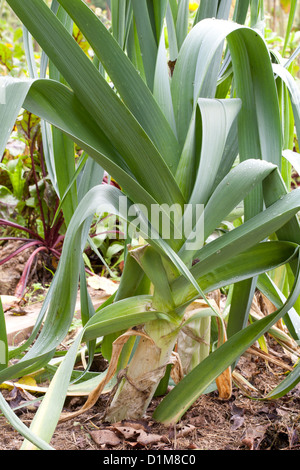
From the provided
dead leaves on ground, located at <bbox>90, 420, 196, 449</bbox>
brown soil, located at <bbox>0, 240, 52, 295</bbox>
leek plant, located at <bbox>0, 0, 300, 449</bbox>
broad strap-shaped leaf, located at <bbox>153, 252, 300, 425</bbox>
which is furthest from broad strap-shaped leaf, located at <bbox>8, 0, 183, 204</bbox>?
brown soil, located at <bbox>0, 240, 52, 295</bbox>

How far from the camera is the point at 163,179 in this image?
73 centimetres

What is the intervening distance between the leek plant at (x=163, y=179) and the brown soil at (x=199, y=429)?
4 centimetres

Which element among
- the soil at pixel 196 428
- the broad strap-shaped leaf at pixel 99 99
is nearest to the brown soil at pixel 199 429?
the soil at pixel 196 428

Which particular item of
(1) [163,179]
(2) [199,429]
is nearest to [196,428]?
(2) [199,429]

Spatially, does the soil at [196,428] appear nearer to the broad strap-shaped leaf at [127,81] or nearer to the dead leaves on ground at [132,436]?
the dead leaves on ground at [132,436]

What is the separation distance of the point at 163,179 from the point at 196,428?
466 millimetres

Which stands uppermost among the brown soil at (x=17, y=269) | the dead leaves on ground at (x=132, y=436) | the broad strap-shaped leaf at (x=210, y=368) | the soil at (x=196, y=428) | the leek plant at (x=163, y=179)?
the leek plant at (x=163, y=179)

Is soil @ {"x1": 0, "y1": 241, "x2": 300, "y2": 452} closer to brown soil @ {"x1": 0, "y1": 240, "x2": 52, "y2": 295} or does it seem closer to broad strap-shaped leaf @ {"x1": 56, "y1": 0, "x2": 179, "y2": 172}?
broad strap-shaped leaf @ {"x1": 56, "y1": 0, "x2": 179, "y2": 172}

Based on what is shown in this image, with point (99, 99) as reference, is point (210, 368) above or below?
below

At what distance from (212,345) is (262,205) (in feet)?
1.41

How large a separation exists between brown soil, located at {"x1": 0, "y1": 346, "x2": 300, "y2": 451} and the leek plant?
4cm

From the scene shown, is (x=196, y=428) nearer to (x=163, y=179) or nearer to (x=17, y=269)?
(x=163, y=179)

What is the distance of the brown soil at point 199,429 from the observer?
2.71 ft

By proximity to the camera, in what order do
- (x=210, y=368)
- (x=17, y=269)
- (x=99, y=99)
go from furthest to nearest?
(x=17, y=269), (x=210, y=368), (x=99, y=99)
